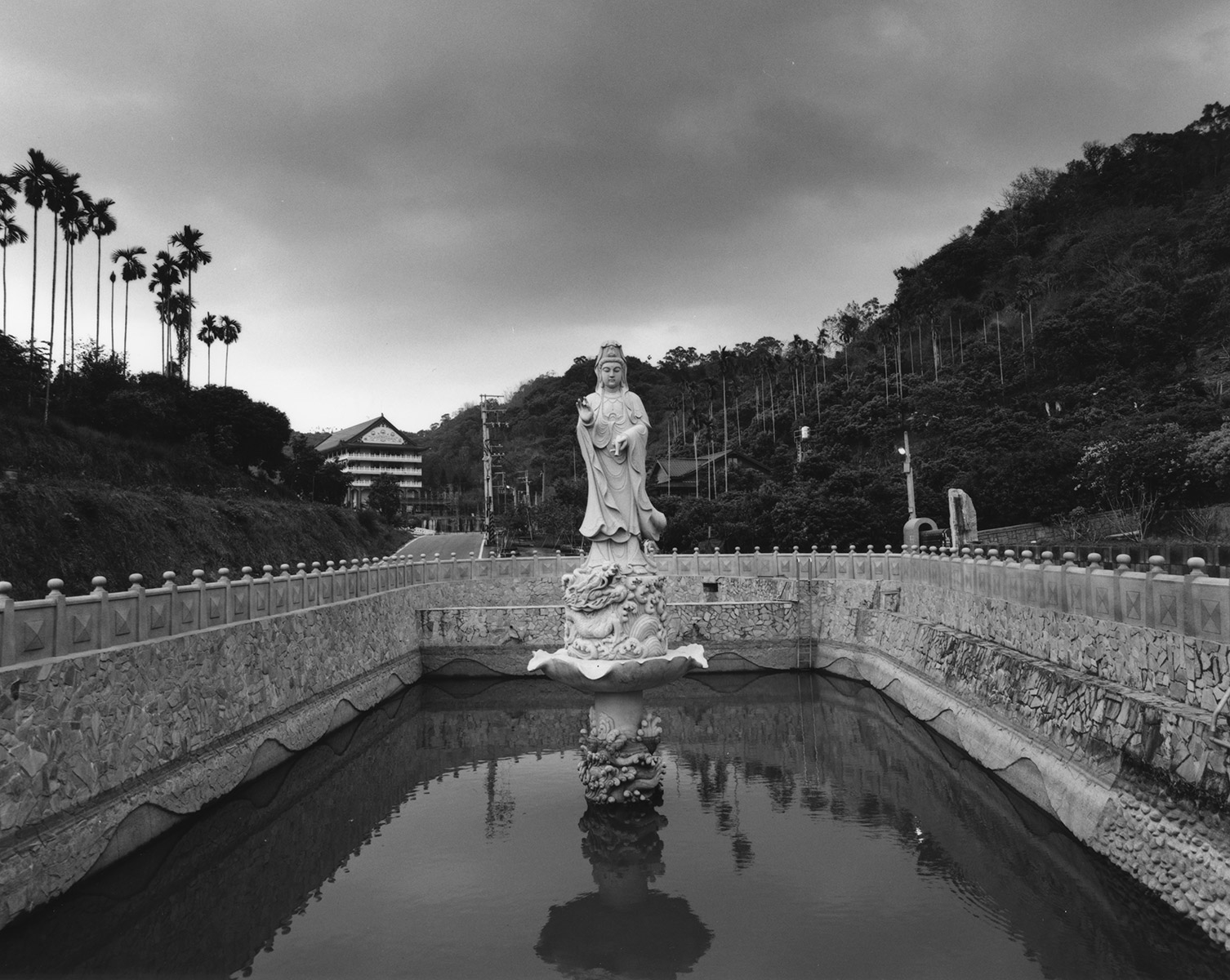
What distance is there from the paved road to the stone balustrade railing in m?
27.3

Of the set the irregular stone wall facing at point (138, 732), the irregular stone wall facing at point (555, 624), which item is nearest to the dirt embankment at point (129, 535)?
the irregular stone wall facing at point (138, 732)

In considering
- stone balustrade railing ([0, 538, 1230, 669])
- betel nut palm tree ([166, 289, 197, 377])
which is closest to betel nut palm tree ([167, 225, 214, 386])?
betel nut palm tree ([166, 289, 197, 377])

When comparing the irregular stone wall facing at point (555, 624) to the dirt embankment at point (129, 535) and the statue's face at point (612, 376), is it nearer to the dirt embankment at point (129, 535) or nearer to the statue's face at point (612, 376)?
the dirt embankment at point (129, 535)

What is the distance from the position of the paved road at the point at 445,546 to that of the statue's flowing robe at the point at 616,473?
35374mm

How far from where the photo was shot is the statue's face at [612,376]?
12727mm

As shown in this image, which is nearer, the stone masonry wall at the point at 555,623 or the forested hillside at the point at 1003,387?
the stone masonry wall at the point at 555,623

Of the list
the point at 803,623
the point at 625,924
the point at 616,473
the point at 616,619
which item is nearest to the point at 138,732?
the point at 616,619

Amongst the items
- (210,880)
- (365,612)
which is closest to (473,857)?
(210,880)

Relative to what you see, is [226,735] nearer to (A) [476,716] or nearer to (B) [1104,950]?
(A) [476,716]

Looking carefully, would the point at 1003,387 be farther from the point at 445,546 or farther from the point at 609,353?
the point at 609,353

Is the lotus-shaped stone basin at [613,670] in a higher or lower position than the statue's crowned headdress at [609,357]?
lower

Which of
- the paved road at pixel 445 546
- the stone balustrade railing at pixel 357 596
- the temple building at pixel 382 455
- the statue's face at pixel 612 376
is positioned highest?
the temple building at pixel 382 455

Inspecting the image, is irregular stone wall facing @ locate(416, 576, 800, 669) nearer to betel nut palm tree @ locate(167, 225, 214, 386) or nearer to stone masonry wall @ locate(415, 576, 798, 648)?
stone masonry wall @ locate(415, 576, 798, 648)

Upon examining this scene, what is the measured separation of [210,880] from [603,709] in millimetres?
5105
